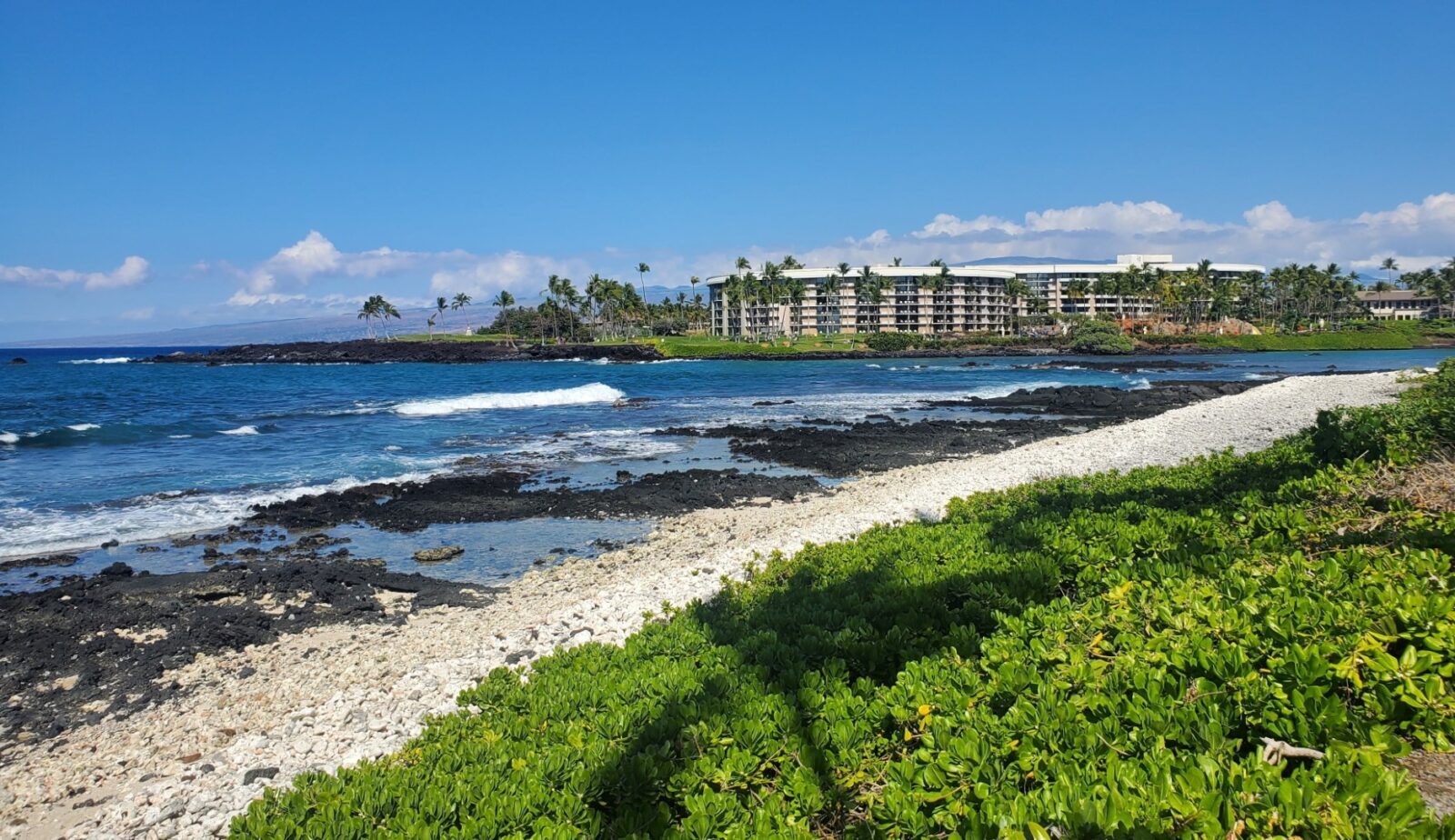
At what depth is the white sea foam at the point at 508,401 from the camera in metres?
41.9

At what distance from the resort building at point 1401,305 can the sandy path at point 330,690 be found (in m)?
155

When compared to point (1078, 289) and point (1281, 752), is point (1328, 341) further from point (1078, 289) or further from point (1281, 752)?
point (1281, 752)

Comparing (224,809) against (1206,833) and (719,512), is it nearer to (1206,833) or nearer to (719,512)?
(1206,833)

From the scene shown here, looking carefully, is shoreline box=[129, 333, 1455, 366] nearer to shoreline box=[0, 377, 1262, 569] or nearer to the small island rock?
shoreline box=[0, 377, 1262, 569]

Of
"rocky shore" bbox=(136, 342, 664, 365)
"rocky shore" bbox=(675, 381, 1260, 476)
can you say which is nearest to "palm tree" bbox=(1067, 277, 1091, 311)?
"rocky shore" bbox=(136, 342, 664, 365)

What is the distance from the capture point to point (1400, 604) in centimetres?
367

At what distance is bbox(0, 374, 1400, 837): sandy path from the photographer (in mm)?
6312

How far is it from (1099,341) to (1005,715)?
106927 millimetres

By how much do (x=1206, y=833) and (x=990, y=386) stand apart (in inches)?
2066

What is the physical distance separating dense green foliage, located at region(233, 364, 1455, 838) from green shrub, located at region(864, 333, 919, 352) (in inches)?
4028

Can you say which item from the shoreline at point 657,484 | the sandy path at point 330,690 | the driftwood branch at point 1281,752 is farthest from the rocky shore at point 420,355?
the driftwood branch at point 1281,752

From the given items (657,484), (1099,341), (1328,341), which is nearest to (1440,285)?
(1328,341)

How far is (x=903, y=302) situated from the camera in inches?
5241

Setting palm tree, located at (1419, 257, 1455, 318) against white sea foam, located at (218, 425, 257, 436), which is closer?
white sea foam, located at (218, 425, 257, 436)
